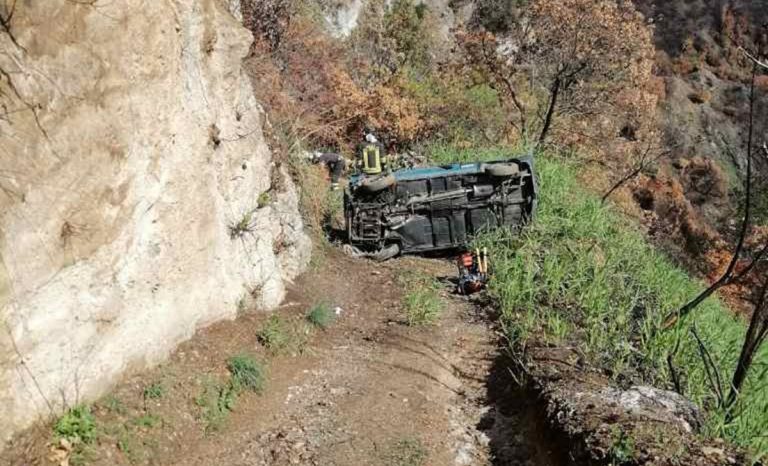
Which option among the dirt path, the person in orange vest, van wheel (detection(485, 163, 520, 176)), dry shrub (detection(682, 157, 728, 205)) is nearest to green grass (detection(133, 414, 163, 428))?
the dirt path

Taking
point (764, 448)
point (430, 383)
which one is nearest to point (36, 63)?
point (430, 383)

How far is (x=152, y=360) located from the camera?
5.61 m

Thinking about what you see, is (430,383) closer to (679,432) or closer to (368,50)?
(679,432)

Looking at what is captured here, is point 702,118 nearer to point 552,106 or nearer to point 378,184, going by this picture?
point 552,106

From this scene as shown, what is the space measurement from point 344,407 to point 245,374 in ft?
3.16

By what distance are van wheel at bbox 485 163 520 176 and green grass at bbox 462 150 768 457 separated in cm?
87

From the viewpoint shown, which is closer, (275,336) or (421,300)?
(275,336)

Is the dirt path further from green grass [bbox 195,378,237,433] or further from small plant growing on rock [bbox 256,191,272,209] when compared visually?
small plant growing on rock [bbox 256,191,272,209]

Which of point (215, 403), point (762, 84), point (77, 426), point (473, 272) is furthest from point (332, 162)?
point (762, 84)

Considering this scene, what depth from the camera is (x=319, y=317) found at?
7.62 metres

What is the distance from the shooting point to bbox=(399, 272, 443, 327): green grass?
8.02m

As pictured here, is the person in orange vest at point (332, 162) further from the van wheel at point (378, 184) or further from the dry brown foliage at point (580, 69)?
the dry brown foliage at point (580, 69)

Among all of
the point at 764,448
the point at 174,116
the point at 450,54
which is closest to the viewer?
the point at 764,448

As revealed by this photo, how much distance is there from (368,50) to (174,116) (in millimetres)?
17647
